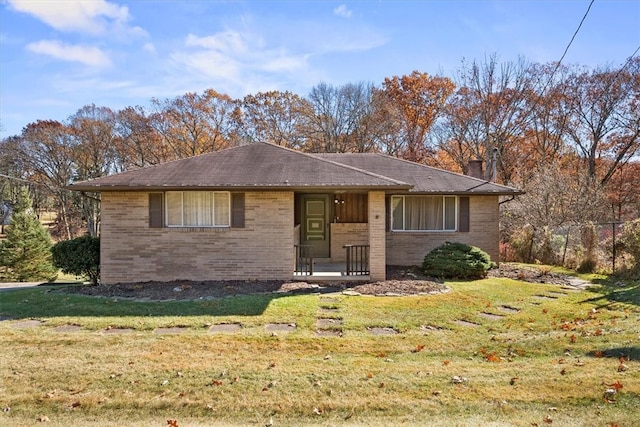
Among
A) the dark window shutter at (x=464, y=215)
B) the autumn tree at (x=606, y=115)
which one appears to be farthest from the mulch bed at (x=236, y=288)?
the autumn tree at (x=606, y=115)

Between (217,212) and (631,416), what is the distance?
9.64 meters

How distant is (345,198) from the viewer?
14.4 m

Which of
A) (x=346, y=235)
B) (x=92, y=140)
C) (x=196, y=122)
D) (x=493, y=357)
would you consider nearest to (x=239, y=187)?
(x=346, y=235)

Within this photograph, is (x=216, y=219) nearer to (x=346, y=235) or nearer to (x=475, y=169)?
(x=346, y=235)

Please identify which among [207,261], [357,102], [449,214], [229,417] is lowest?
[229,417]

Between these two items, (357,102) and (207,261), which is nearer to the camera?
(207,261)

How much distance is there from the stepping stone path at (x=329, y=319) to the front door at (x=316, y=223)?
17.0 ft

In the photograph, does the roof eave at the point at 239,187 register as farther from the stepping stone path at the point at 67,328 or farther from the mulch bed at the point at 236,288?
the stepping stone path at the point at 67,328

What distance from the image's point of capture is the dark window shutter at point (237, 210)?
444 inches

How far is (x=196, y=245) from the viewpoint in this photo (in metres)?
11.3

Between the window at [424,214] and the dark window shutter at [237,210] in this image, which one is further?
the window at [424,214]

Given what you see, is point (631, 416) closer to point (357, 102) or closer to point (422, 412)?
point (422, 412)

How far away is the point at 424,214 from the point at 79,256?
1073 centimetres

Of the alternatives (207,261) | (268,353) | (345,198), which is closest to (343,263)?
(345,198)
